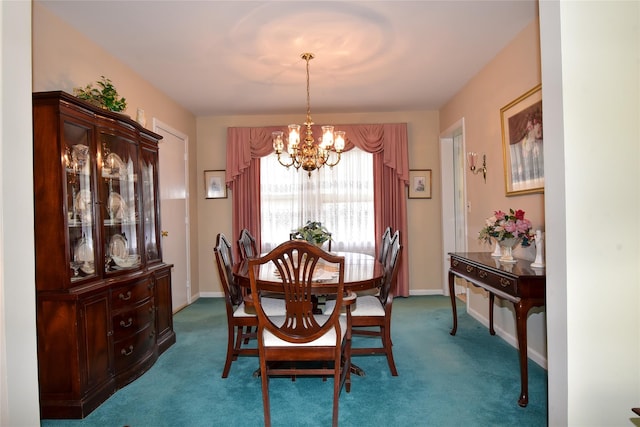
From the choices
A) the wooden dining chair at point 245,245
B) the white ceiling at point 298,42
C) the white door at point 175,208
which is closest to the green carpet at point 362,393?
the wooden dining chair at point 245,245

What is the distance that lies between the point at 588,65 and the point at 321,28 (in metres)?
1.93

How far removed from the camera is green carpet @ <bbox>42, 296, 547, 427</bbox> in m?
2.10

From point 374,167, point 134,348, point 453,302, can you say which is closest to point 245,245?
point 134,348

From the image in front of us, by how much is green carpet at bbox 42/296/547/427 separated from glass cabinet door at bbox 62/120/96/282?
899 mm

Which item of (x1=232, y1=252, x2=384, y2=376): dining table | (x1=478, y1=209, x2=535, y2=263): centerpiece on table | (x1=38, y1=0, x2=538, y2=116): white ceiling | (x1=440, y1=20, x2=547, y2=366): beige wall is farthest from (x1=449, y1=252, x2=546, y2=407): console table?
(x1=38, y1=0, x2=538, y2=116): white ceiling

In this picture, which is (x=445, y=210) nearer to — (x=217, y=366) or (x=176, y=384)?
(x=217, y=366)

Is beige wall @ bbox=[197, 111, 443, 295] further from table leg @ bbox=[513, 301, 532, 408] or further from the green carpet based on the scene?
table leg @ bbox=[513, 301, 532, 408]

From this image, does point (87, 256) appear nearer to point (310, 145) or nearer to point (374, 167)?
point (310, 145)

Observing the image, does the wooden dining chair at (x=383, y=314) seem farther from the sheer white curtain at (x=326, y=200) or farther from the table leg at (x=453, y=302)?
the sheer white curtain at (x=326, y=200)

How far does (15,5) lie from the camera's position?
1.29 meters

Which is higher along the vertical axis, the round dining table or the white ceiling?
the white ceiling

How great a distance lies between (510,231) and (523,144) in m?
0.76

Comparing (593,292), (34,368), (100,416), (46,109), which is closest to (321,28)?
(46,109)

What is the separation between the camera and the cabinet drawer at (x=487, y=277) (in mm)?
2281
